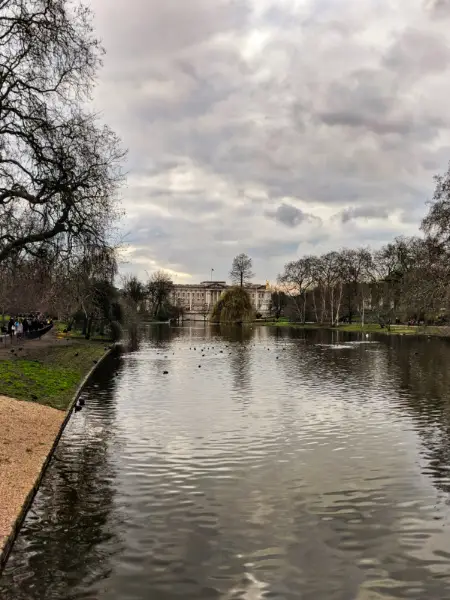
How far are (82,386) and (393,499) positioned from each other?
16.5 m

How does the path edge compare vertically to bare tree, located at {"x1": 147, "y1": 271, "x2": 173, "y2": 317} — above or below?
below

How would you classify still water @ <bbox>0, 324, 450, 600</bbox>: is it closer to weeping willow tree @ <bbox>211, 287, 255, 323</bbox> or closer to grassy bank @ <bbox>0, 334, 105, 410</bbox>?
grassy bank @ <bbox>0, 334, 105, 410</bbox>

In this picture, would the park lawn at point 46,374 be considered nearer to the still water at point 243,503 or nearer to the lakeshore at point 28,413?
the lakeshore at point 28,413

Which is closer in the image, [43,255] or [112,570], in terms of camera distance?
[112,570]

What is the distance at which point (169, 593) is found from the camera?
7078 mm

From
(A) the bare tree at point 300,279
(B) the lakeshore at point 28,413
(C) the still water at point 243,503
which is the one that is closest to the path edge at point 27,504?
(B) the lakeshore at point 28,413

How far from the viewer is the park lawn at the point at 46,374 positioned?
19.4 m

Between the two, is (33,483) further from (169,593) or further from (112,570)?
(169,593)

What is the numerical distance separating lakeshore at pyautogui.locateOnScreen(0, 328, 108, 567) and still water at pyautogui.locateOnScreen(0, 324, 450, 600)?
413mm

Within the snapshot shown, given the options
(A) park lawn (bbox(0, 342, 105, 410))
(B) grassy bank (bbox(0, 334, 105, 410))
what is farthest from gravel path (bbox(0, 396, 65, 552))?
(B) grassy bank (bbox(0, 334, 105, 410))

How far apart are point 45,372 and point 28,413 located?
9.94 metres

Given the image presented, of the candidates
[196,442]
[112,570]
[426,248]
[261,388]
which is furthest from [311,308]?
[112,570]

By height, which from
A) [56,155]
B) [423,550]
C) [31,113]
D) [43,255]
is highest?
[31,113]

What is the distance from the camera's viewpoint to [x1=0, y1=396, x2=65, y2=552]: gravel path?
358 inches
